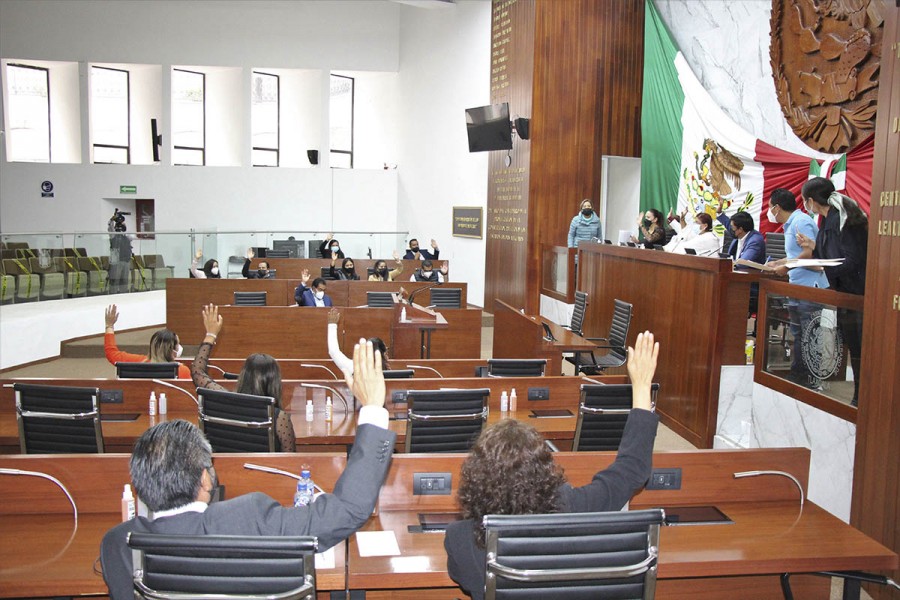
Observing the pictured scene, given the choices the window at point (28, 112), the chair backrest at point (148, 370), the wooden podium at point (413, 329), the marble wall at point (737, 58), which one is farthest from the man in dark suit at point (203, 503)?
the window at point (28, 112)

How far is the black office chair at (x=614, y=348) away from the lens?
759 cm

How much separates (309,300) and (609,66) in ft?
19.2

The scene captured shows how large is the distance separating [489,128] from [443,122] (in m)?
3.27

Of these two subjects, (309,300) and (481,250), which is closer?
(309,300)

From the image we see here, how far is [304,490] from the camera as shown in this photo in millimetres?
2982

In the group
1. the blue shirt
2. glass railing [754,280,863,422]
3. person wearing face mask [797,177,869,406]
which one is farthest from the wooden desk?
person wearing face mask [797,177,869,406]

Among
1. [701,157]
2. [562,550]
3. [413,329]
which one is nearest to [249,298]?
[413,329]

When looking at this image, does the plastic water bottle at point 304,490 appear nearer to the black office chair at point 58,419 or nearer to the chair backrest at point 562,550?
the chair backrest at point 562,550

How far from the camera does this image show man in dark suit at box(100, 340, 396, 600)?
209cm

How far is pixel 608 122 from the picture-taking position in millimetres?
12062

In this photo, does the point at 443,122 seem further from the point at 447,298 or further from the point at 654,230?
the point at 654,230

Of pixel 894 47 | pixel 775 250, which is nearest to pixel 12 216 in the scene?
pixel 775 250

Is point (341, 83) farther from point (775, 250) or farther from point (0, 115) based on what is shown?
point (775, 250)

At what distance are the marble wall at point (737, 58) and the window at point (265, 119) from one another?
411 inches
